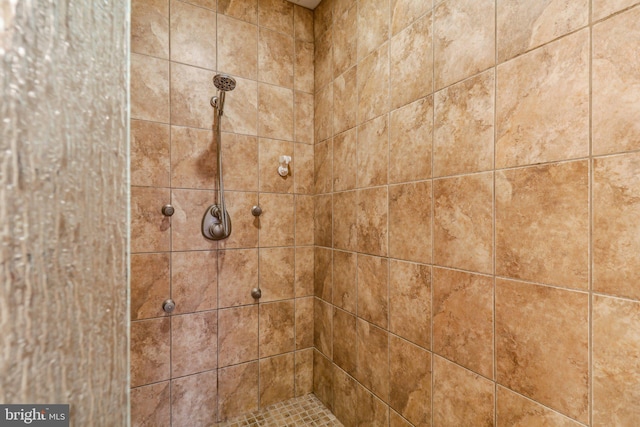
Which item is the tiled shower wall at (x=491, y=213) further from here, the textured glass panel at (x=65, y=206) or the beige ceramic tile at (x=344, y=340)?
the textured glass panel at (x=65, y=206)

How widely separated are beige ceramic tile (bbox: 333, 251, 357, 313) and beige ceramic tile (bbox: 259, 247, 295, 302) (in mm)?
265

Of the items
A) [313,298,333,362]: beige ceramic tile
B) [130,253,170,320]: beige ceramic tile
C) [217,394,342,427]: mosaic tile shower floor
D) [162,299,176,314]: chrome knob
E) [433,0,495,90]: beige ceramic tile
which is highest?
[433,0,495,90]: beige ceramic tile

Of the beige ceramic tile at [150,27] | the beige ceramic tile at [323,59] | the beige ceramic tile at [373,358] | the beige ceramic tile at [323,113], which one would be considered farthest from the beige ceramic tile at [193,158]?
the beige ceramic tile at [373,358]

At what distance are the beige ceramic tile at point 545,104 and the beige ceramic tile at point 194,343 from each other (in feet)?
4.42

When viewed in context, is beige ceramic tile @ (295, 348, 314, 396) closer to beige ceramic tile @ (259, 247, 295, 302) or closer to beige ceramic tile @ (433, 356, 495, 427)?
beige ceramic tile @ (259, 247, 295, 302)

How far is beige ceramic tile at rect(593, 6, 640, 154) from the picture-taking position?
0.55 metres

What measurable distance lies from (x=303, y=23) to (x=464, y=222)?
1.42 metres

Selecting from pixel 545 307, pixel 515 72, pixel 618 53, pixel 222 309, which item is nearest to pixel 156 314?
pixel 222 309

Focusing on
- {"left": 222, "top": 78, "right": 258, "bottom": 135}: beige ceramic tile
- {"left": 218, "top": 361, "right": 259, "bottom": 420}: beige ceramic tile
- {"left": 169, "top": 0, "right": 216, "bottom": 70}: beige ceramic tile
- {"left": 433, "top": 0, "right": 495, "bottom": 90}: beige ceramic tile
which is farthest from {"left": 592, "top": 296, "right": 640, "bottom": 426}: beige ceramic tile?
{"left": 169, "top": 0, "right": 216, "bottom": 70}: beige ceramic tile

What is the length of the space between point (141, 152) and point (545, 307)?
1.50 m

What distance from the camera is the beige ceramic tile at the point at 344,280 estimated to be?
1.32m

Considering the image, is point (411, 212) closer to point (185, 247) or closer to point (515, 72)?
point (515, 72)

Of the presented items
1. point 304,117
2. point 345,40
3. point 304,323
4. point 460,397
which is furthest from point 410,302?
point 345,40

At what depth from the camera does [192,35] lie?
133cm
